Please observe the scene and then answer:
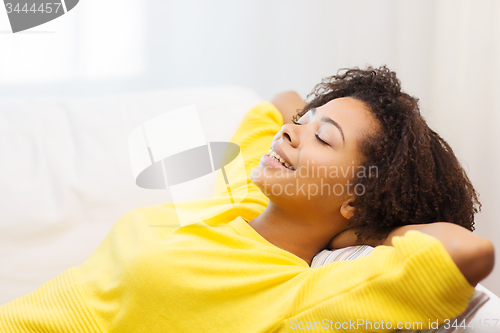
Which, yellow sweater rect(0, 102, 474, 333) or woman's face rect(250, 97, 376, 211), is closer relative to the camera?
yellow sweater rect(0, 102, 474, 333)

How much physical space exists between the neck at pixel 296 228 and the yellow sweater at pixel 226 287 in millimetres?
40

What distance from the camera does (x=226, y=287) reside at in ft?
2.60

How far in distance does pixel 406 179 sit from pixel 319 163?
7.7 inches

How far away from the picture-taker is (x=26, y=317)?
80cm

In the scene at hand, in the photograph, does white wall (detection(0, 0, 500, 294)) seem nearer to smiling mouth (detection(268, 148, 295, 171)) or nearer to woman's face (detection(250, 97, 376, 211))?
woman's face (detection(250, 97, 376, 211))

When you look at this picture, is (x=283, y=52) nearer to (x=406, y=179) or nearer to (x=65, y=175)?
(x=65, y=175)

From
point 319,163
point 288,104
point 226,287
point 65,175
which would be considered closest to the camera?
point 226,287

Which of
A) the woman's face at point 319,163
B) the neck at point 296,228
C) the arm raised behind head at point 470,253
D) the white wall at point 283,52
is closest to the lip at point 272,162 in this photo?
the woman's face at point 319,163

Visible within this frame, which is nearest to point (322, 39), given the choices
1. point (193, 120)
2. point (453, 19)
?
point (453, 19)

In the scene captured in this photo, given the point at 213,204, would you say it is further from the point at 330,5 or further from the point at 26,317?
the point at 330,5

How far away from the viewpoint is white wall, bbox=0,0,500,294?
167cm

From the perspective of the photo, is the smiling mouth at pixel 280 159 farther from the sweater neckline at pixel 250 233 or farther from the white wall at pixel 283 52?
the white wall at pixel 283 52

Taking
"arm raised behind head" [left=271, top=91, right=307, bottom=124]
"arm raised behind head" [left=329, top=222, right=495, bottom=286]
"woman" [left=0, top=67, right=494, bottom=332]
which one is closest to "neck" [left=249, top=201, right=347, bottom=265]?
"woman" [left=0, top=67, right=494, bottom=332]

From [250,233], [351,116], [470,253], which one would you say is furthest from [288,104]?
[470,253]
